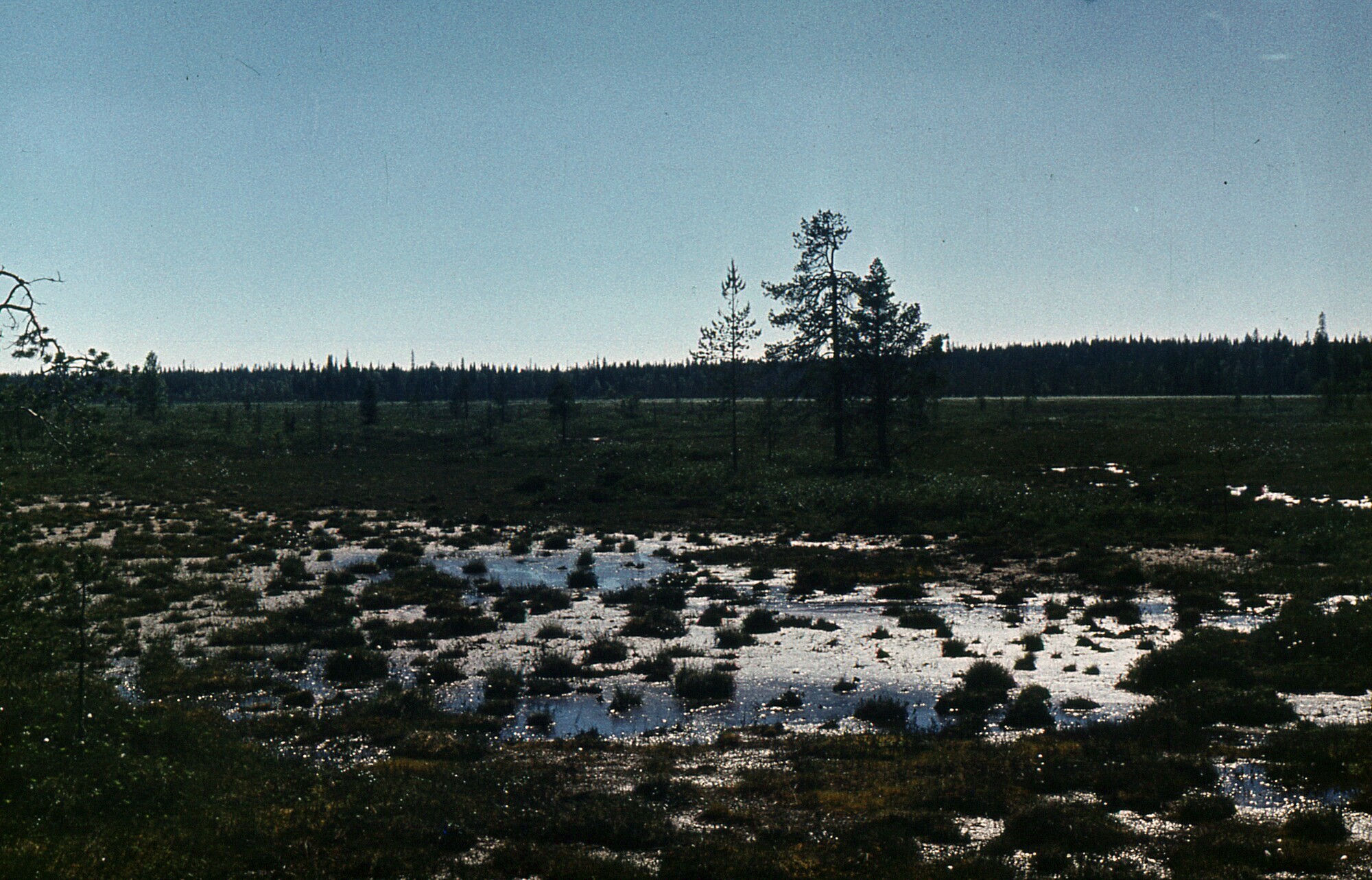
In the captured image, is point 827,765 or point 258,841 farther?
point 827,765

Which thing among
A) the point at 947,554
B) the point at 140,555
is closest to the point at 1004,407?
the point at 947,554

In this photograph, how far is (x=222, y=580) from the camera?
26531 millimetres

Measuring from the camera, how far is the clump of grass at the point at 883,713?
13402 millimetres

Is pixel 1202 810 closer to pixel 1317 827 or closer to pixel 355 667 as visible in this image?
pixel 1317 827

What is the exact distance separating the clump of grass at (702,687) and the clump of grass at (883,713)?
2221mm

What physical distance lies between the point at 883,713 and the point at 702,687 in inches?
119

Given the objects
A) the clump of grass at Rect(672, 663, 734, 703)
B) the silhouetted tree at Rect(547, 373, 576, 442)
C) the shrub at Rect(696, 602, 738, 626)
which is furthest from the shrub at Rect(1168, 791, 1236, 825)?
the silhouetted tree at Rect(547, 373, 576, 442)

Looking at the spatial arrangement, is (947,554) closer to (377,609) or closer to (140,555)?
(377,609)

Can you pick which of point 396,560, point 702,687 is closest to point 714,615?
point 702,687

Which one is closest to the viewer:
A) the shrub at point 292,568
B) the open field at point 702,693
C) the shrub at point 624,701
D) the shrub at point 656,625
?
the open field at point 702,693

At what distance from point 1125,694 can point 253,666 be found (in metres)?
14.6

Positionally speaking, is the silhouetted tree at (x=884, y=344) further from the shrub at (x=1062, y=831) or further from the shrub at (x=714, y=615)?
the shrub at (x=1062, y=831)

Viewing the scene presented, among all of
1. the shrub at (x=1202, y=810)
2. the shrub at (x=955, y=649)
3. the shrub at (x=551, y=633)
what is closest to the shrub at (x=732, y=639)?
the shrub at (x=551, y=633)

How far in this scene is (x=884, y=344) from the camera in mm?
48688
